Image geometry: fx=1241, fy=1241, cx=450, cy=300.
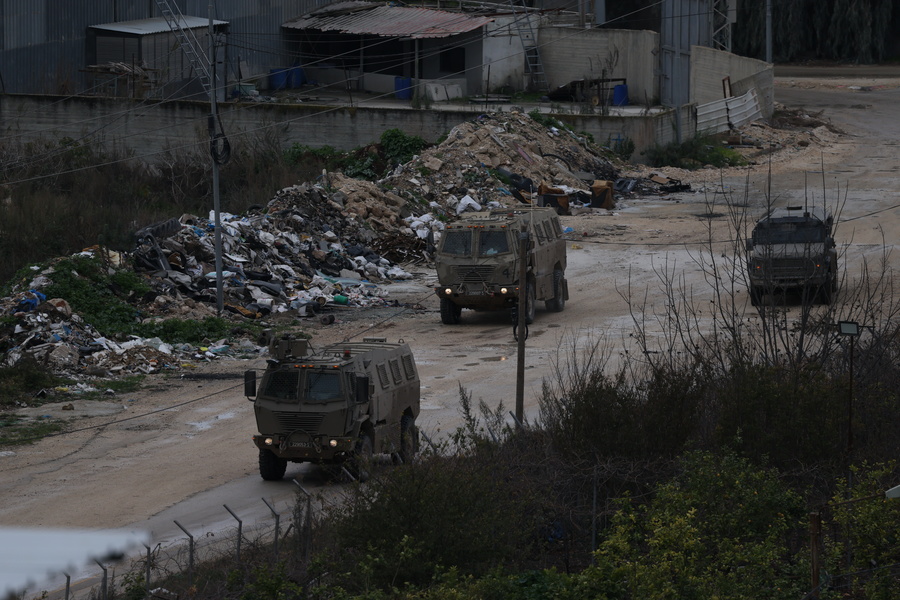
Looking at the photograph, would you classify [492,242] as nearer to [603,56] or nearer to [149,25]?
[603,56]

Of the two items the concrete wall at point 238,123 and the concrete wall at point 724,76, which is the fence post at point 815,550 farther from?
the concrete wall at point 724,76

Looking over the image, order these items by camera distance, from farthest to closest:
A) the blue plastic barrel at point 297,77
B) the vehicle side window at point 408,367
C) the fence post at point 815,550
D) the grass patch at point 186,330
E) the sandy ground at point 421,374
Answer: the blue plastic barrel at point 297,77 → the grass patch at point 186,330 → the vehicle side window at point 408,367 → the sandy ground at point 421,374 → the fence post at point 815,550

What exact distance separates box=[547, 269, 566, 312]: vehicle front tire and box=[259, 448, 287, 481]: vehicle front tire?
38.0ft

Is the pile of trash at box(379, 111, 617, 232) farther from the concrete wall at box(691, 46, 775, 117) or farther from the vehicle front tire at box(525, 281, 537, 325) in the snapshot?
the vehicle front tire at box(525, 281, 537, 325)

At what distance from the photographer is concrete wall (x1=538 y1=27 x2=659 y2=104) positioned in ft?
163

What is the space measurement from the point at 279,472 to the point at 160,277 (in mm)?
12902

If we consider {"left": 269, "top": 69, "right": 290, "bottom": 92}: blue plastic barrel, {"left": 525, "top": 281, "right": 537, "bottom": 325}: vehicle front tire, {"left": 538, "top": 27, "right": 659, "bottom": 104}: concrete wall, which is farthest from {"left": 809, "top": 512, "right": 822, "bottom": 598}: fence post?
{"left": 269, "top": 69, "right": 290, "bottom": 92}: blue plastic barrel

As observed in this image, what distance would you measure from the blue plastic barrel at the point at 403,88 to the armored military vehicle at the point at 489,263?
25.2 m

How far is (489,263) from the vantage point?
2545 cm

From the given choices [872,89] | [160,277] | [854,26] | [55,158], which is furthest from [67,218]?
[854,26]

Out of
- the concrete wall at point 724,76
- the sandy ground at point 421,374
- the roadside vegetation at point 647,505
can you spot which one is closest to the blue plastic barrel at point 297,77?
the concrete wall at point 724,76

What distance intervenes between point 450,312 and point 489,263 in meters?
1.76

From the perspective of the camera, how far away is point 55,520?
1523 cm

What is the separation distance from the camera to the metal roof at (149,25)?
47.7 metres
